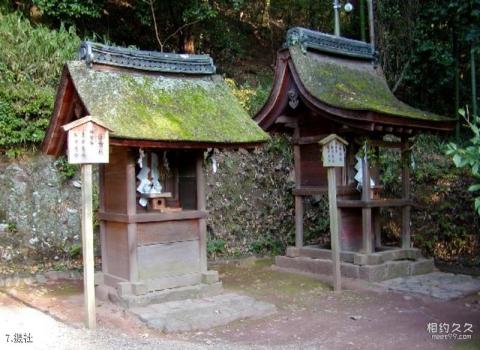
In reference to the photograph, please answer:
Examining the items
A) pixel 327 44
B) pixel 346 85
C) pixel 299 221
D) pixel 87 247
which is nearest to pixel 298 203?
pixel 299 221

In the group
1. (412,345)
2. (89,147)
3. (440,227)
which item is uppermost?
(89,147)

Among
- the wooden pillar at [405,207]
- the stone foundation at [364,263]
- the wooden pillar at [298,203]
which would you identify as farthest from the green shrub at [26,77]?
the wooden pillar at [405,207]

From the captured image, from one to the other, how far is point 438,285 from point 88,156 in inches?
244

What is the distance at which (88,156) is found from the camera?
646 cm

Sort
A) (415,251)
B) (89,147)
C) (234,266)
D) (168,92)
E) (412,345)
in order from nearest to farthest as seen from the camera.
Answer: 1. (412,345)
2. (89,147)
3. (168,92)
4. (415,251)
5. (234,266)

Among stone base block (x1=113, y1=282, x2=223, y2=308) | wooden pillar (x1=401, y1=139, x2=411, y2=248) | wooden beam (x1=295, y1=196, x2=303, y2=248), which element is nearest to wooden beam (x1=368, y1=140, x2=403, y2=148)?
wooden pillar (x1=401, y1=139, x2=411, y2=248)

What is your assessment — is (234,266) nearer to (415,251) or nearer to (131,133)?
(415,251)

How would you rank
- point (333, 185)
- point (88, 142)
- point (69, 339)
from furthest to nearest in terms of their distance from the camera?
1. point (333, 185)
2. point (88, 142)
3. point (69, 339)

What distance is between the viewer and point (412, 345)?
5.77 metres

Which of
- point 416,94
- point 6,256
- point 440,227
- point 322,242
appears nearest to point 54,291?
point 6,256

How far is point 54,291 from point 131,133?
3491 millimetres

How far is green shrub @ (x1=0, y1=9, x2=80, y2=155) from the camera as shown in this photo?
11000mm

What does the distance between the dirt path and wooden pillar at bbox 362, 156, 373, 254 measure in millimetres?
1027

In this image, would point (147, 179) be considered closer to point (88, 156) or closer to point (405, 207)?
point (88, 156)
